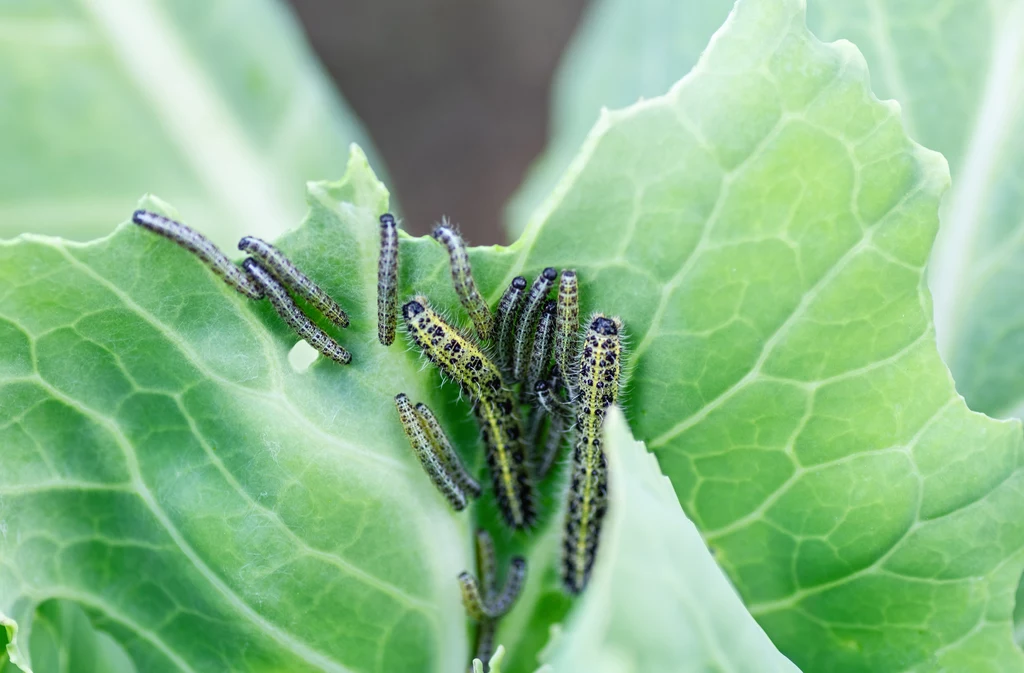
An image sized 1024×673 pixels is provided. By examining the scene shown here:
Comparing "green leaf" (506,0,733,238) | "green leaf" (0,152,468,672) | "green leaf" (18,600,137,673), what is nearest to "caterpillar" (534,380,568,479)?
"green leaf" (0,152,468,672)

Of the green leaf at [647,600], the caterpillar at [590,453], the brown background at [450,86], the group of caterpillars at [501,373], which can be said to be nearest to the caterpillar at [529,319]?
the group of caterpillars at [501,373]

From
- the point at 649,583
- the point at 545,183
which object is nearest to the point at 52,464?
the point at 649,583

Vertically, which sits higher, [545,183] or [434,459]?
[434,459]

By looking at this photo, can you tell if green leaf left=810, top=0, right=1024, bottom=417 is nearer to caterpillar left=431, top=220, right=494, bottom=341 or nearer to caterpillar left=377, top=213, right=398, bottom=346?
caterpillar left=431, top=220, right=494, bottom=341

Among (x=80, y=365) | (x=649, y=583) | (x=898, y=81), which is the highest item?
(x=80, y=365)

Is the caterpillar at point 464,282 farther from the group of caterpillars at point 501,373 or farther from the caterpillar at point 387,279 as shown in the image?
the caterpillar at point 387,279

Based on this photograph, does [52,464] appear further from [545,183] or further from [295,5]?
[295,5]

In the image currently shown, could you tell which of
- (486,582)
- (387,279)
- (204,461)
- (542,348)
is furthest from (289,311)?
(486,582)
